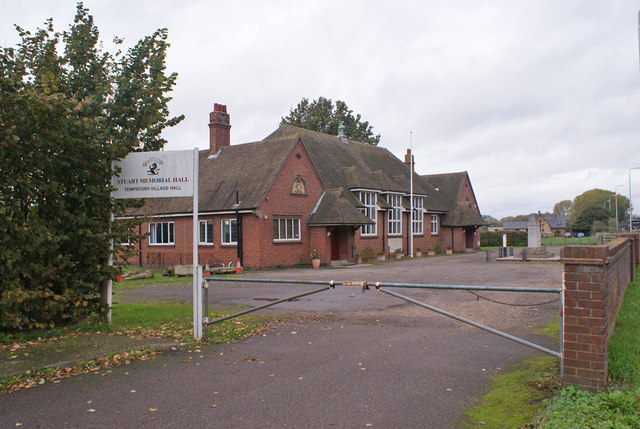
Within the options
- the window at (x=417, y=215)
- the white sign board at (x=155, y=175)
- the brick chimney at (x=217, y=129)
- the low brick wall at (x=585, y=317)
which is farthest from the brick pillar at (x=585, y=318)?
the window at (x=417, y=215)

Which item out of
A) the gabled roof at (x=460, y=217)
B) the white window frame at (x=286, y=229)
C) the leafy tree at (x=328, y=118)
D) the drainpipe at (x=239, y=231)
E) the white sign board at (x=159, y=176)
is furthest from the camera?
the leafy tree at (x=328, y=118)

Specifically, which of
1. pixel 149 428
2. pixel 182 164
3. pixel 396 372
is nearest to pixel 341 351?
pixel 396 372

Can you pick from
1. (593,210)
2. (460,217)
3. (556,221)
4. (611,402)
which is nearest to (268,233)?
(611,402)

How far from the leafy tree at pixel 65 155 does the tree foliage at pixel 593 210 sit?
133 meters

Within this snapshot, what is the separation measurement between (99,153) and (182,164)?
141cm

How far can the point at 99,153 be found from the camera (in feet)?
Result: 28.6

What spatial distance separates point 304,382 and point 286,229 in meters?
22.8

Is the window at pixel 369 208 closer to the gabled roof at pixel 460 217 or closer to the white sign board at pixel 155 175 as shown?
the gabled roof at pixel 460 217

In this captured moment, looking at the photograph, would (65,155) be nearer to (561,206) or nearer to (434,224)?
(434,224)

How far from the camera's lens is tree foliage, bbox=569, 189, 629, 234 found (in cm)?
12838

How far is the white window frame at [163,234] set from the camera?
31.3 m

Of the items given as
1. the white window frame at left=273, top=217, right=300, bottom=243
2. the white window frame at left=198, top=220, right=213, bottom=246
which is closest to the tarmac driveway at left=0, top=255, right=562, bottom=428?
the white window frame at left=273, top=217, right=300, bottom=243

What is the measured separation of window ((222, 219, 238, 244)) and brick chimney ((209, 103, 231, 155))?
312 inches

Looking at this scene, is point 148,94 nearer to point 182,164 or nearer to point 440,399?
point 182,164
